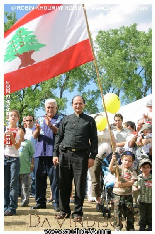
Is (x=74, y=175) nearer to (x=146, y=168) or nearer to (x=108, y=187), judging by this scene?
(x=108, y=187)

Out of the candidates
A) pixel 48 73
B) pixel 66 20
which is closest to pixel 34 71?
pixel 48 73

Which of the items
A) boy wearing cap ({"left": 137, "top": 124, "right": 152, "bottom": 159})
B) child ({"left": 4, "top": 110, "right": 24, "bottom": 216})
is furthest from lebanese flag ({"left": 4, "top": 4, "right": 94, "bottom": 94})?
boy wearing cap ({"left": 137, "top": 124, "right": 152, "bottom": 159})

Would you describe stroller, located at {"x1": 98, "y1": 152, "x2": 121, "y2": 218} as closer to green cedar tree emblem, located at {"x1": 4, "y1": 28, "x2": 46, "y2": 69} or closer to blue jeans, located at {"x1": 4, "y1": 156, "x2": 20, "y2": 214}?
blue jeans, located at {"x1": 4, "y1": 156, "x2": 20, "y2": 214}

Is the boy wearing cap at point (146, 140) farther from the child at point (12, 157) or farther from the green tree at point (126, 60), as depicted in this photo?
the green tree at point (126, 60)

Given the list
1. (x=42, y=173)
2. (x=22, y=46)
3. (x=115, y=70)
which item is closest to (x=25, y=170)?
(x=42, y=173)

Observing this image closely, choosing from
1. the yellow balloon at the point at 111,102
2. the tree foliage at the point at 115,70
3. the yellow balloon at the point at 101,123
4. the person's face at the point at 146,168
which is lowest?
the person's face at the point at 146,168

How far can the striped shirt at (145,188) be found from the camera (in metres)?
4.73

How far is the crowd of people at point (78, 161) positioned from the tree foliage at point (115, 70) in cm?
1740

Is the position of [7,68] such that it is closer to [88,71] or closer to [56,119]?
[56,119]

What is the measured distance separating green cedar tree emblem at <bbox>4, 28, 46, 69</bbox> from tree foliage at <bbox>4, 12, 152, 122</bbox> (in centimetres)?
1789

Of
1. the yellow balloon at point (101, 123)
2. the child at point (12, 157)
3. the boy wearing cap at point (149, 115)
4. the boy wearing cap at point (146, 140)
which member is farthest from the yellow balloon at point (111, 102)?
the child at point (12, 157)

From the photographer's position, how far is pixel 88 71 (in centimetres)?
2912

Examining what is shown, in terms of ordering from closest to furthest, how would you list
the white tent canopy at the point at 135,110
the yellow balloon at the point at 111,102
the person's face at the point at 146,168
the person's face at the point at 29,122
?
the person's face at the point at 146,168 < the yellow balloon at the point at 111,102 < the person's face at the point at 29,122 < the white tent canopy at the point at 135,110

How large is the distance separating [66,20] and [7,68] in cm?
126
